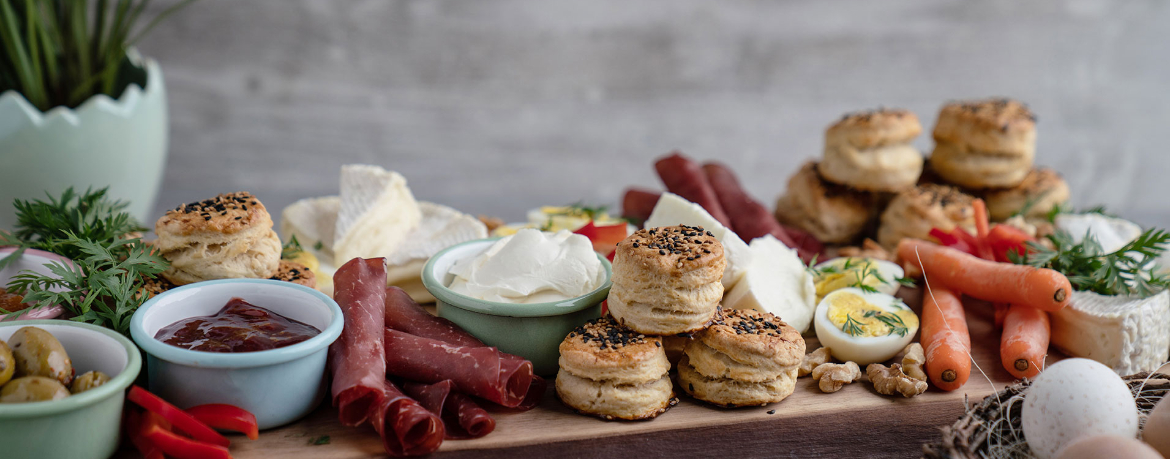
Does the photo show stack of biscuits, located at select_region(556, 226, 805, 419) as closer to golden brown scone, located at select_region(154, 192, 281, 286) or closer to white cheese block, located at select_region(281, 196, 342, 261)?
golden brown scone, located at select_region(154, 192, 281, 286)

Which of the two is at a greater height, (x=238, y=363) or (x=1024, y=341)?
(x=238, y=363)

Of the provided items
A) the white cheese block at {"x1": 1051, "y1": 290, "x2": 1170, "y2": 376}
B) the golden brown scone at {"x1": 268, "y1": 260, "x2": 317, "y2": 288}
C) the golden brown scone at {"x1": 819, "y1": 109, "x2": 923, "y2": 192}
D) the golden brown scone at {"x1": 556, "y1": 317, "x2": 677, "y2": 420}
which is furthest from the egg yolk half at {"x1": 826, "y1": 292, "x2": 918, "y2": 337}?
the golden brown scone at {"x1": 268, "y1": 260, "x2": 317, "y2": 288}

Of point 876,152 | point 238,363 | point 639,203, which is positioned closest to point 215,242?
point 238,363

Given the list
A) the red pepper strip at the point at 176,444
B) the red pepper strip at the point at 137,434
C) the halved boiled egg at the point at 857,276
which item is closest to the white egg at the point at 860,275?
the halved boiled egg at the point at 857,276

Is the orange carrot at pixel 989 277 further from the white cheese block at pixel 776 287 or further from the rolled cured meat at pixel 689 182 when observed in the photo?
the rolled cured meat at pixel 689 182

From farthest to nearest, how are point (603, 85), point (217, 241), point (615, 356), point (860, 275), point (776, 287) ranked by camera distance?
point (603, 85) < point (860, 275) < point (776, 287) < point (217, 241) < point (615, 356)

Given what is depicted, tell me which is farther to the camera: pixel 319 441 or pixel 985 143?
pixel 985 143

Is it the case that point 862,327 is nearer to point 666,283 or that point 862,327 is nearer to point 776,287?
point 776,287
